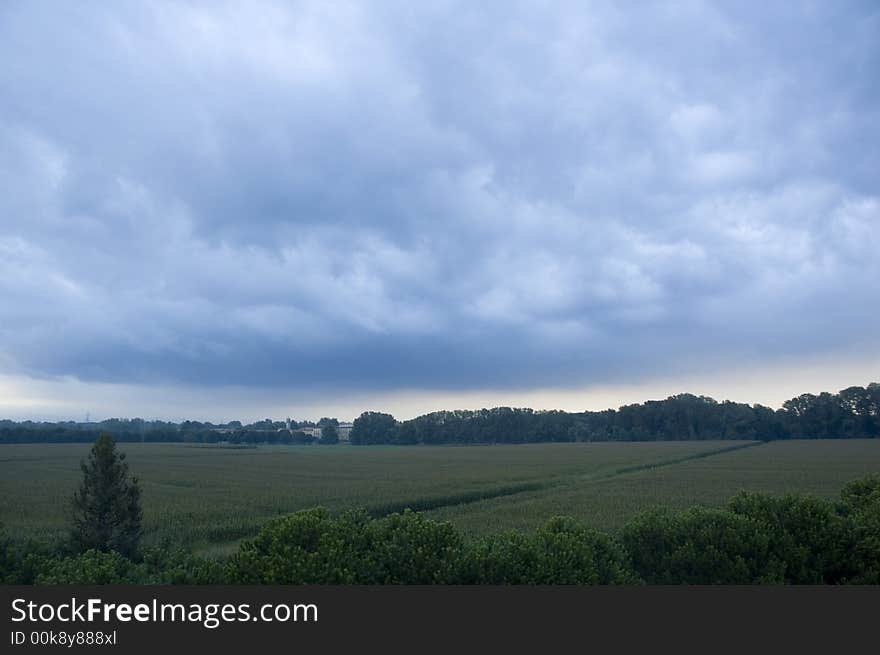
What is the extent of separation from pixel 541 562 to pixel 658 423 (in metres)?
187

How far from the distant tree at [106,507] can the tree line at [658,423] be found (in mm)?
162249

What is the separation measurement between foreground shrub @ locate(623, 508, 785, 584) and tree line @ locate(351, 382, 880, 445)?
551 ft

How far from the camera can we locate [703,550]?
12688mm

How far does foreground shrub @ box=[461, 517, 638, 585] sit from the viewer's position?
401 inches

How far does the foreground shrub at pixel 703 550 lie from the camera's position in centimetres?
1223

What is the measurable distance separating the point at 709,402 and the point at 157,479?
172 metres

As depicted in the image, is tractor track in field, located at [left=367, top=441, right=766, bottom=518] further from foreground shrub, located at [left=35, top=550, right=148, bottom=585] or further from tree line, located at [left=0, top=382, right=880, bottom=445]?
tree line, located at [left=0, top=382, right=880, bottom=445]

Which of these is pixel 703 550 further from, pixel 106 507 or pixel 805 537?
pixel 106 507

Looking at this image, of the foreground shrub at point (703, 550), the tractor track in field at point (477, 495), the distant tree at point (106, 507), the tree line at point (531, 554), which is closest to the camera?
the tree line at point (531, 554)

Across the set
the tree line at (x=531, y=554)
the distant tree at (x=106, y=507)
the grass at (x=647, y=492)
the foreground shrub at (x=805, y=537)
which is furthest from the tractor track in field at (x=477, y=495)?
the foreground shrub at (x=805, y=537)

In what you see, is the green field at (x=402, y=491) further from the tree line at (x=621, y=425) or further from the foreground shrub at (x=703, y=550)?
the tree line at (x=621, y=425)

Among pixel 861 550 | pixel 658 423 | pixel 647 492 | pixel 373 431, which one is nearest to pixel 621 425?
pixel 658 423

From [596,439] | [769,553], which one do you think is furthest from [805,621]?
[596,439]

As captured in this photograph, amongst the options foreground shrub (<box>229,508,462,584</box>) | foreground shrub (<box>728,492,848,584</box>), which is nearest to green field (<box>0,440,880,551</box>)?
foreground shrub (<box>728,492,848,584</box>)
